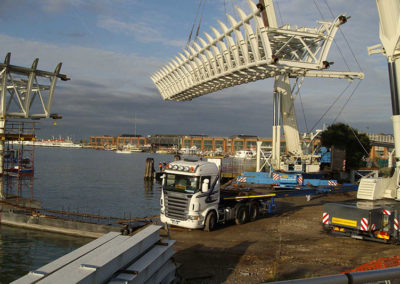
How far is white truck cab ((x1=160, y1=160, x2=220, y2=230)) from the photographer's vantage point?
15.7 m

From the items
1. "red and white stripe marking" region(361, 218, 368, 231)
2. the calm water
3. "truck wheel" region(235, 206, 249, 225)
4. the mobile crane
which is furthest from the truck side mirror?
the calm water

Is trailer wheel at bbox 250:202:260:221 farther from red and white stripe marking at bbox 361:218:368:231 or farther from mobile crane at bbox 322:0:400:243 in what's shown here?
red and white stripe marking at bbox 361:218:368:231

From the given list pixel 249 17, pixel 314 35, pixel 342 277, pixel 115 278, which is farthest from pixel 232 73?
pixel 342 277

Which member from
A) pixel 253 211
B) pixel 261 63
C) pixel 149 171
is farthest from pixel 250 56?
pixel 149 171

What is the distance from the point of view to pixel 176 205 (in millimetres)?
16031

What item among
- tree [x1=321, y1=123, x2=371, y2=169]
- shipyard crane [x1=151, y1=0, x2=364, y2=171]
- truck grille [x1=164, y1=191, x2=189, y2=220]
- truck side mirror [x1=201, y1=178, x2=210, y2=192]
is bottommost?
truck grille [x1=164, y1=191, x2=189, y2=220]

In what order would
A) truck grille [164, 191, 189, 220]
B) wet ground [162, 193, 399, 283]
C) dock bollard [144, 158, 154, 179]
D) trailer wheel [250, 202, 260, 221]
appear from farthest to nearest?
dock bollard [144, 158, 154, 179] → trailer wheel [250, 202, 260, 221] → truck grille [164, 191, 189, 220] → wet ground [162, 193, 399, 283]

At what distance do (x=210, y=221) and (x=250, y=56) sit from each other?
56.3 ft

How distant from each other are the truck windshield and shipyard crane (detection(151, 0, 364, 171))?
1044 cm

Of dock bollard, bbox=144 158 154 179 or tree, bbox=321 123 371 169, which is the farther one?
dock bollard, bbox=144 158 154 179

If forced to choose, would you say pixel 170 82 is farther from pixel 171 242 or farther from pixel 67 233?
pixel 171 242

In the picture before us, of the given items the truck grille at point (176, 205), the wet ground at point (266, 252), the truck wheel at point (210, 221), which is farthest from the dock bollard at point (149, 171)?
the truck grille at point (176, 205)

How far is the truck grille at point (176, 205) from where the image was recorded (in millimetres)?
15797

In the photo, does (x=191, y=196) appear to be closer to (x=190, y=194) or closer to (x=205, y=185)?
(x=190, y=194)
